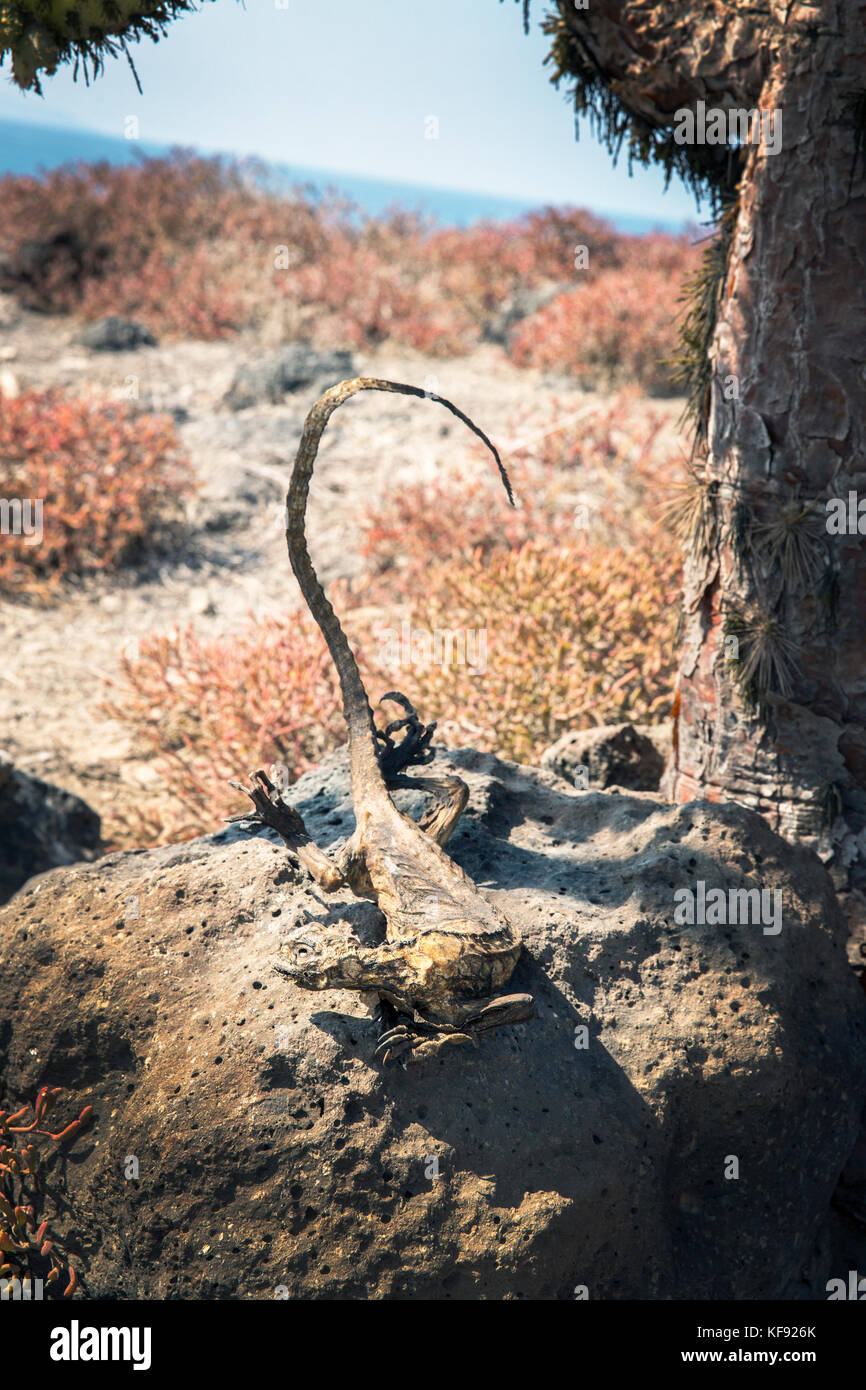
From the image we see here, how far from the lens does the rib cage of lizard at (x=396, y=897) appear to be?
6.84 ft

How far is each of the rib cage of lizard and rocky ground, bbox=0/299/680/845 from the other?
9.03ft

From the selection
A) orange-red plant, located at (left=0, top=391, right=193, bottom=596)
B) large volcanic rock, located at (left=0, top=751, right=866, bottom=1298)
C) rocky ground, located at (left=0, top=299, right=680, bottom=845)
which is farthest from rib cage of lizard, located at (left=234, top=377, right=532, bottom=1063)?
orange-red plant, located at (left=0, top=391, right=193, bottom=596)

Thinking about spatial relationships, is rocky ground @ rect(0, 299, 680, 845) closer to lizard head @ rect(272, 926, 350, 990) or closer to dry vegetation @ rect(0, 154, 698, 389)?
dry vegetation @ rect(0, 154, 698, 389)

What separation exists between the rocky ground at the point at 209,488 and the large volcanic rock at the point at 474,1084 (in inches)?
101

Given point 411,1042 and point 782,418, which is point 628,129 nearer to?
point 782,418

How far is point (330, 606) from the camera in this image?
8.55 ft

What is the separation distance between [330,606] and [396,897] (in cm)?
80

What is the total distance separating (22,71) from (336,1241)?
271cm

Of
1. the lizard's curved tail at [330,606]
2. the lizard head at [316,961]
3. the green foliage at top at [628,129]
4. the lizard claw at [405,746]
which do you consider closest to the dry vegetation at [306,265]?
the green foliage at top at [628,129]

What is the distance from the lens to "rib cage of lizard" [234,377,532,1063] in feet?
6.84

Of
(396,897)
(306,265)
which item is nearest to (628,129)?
(396,897)

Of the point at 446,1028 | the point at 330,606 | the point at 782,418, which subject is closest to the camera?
the point at 446,1028

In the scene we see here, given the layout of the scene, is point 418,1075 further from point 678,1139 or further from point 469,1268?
point 678,1139

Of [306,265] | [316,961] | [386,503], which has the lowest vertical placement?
[316,961]
